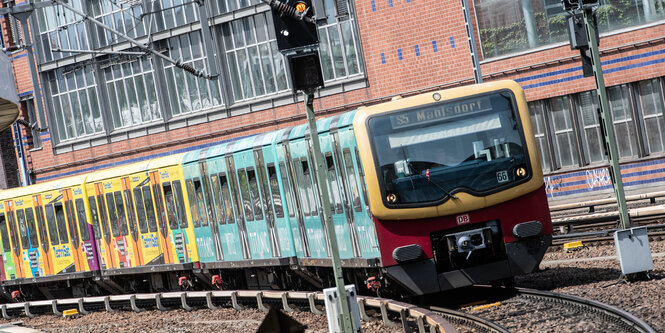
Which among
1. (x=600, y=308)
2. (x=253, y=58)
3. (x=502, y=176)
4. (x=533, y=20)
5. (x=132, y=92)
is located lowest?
(x=600, y=308)

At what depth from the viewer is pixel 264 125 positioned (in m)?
39.4

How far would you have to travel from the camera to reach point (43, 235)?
90.8 feet

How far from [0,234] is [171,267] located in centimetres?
713

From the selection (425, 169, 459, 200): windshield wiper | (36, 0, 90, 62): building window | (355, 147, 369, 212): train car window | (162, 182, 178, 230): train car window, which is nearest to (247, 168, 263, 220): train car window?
(162, 182, 178, 230): train car window

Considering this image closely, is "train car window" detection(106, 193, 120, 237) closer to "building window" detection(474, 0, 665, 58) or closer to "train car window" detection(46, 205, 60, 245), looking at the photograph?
"train car window" detection(46, 205, 60, 245)

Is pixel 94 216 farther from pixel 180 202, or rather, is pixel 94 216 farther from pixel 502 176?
pixel 502 176

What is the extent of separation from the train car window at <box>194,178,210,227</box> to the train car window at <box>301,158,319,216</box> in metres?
4.78

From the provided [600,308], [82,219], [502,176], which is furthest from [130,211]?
[600,308]

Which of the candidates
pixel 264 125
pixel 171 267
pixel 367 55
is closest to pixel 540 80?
pixel 367 55

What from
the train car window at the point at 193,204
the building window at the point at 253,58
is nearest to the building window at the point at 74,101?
the building window at the point at 253,58

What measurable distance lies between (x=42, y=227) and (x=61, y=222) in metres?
0.81

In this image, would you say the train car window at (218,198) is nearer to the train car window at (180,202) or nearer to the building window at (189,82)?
the train car window at (180,202)

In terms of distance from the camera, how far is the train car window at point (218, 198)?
21391 millimetres

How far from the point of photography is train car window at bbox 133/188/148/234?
958 inches
